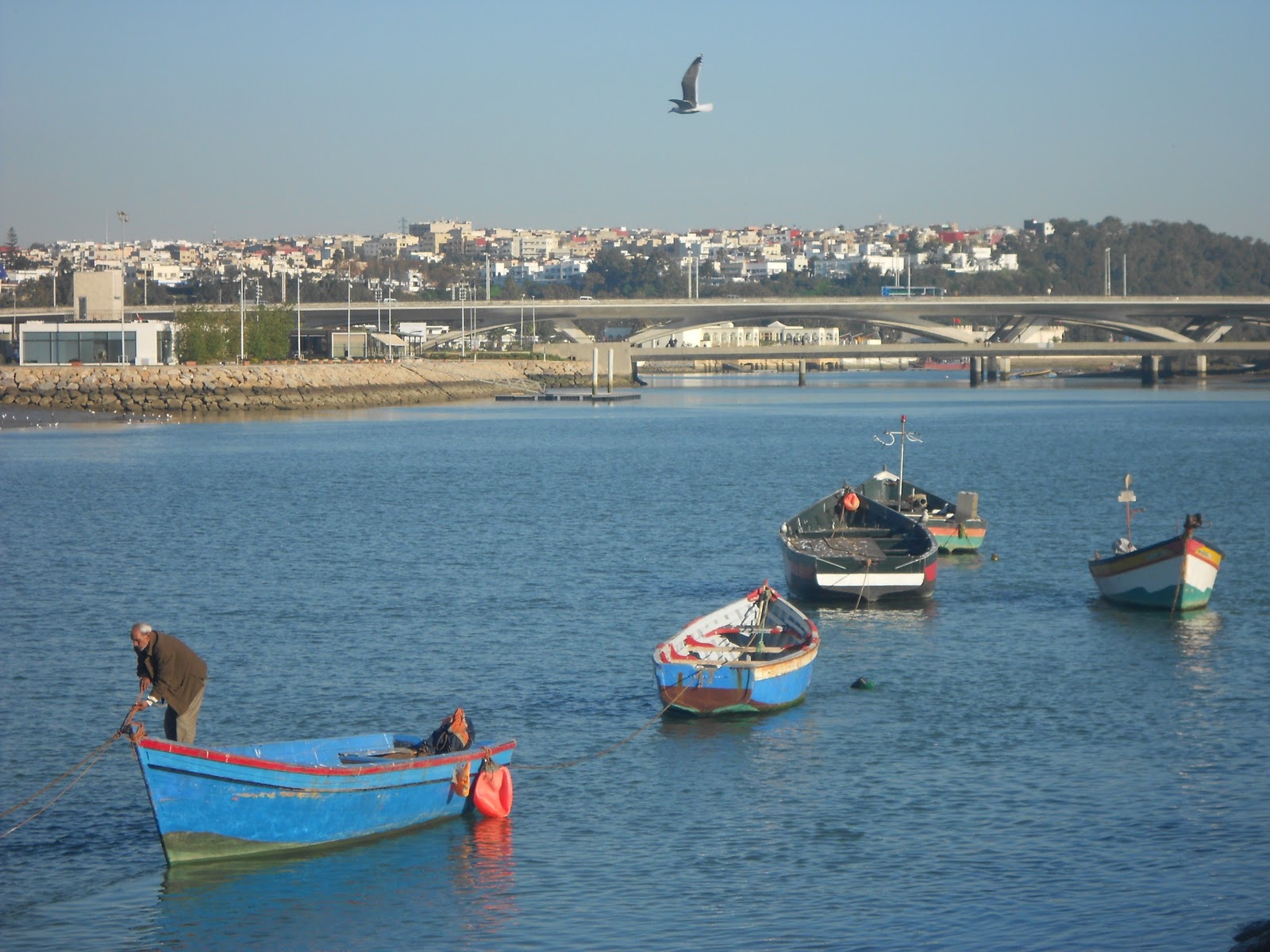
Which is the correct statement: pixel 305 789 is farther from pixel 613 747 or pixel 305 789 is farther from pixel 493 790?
pixel 613 747

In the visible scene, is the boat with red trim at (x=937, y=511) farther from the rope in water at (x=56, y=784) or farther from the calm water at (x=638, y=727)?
the rope in water at (x=56, y=784)

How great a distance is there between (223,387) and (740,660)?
270ft

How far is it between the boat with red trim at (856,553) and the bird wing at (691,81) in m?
10.4

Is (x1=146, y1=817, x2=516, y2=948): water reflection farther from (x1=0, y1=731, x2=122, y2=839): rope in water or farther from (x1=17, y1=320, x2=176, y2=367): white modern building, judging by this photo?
(x1=17, y1=320, x2=176, y2=367): white modern building

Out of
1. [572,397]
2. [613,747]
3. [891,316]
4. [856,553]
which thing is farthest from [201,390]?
[613,747]

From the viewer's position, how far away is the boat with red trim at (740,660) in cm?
1956

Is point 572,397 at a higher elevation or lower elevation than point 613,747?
lower

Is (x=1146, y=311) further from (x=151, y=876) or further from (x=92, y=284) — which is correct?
(x=151, y=876)

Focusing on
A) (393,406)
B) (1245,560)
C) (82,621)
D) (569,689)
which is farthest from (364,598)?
(393,406)

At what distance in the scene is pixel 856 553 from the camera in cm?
2997

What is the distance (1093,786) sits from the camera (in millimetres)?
17000

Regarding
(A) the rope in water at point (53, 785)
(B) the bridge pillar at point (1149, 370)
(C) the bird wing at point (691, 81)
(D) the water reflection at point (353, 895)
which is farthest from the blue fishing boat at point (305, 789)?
(B) the bridge pillar at point (1149, 370)

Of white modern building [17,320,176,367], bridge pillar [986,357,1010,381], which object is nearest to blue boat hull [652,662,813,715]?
white modern building [17,320,176,367]

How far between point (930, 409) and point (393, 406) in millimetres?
38339
